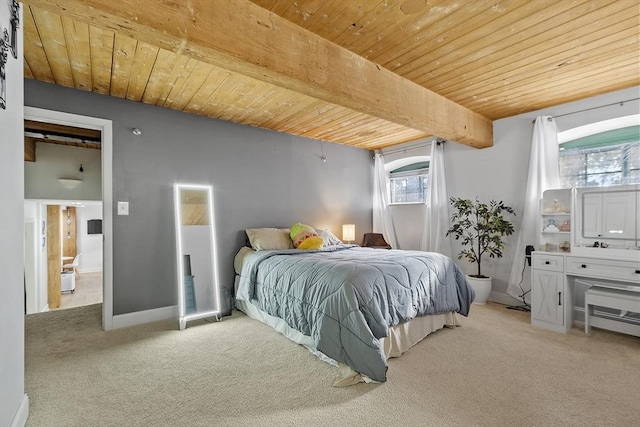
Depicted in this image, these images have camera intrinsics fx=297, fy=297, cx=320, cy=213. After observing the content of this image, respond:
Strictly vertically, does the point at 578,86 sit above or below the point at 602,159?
above

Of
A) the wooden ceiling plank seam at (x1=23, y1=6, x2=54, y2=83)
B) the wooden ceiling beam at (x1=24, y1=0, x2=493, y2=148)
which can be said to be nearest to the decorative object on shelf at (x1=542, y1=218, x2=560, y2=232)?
the wooden ceiling beam at (x1=24, y1=0, x2=493, y2=148)

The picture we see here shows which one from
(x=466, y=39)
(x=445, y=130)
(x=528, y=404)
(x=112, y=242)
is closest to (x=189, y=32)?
(x=466, y=39)

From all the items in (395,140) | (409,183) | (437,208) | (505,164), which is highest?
(395,140)

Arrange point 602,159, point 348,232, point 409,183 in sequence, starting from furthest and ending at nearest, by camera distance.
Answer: point 409,183 → point 348,232 → point 602,159

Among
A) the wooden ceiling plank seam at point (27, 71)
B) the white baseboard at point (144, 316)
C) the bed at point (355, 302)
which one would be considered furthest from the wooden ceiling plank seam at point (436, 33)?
the white baseboard at point (144, 316)

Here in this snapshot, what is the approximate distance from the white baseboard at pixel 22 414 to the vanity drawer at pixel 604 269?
432cm

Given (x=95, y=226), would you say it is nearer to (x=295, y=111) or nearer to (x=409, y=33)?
(x=295, y=111)

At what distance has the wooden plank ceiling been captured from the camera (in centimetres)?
172

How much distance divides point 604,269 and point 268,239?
3.45 metres

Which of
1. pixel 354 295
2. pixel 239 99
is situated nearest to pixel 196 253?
pixel 239 99

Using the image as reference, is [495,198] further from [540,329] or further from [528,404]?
[528,404]

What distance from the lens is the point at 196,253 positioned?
3432mm

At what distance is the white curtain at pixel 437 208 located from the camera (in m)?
4.49

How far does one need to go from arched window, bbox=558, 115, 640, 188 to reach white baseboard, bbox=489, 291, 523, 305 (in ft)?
5.05
